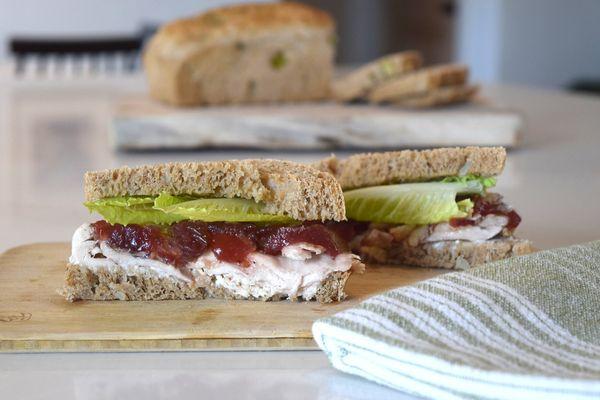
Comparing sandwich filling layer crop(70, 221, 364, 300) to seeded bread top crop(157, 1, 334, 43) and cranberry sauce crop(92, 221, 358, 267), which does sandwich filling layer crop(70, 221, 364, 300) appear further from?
seeded bread top crop(157, 1, 334, 43)

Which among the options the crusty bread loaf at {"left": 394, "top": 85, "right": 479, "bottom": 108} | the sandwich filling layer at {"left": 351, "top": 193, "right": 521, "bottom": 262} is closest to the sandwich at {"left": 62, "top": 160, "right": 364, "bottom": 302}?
the sandwich filling layer at {"left": 351, "top": 193, "right": 521, "bottom": 262}

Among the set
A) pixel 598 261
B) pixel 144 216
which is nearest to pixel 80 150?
pixel 144 216

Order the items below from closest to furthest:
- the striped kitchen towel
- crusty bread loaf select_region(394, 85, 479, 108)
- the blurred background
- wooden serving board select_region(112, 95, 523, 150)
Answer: the striped kitchen towel → wooden serving board select_region(112, 95, 523, 150) → crusty bread loaf select_region(394, 85, 479, 108) → the blurred background

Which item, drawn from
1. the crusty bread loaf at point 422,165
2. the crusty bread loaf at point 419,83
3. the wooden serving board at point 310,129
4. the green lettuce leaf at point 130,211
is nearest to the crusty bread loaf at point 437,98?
the crusty bread loaf at point 419,83

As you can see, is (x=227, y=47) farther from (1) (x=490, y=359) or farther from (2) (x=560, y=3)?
(2) (x=560, y=3)

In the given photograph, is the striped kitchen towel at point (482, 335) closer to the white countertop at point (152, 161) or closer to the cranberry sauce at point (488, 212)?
the white countertop at point (152, 161)

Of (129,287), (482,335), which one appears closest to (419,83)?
(129,287)
